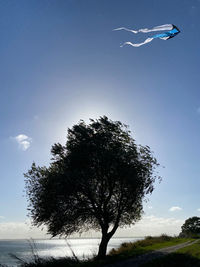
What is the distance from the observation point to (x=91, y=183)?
1044 inches

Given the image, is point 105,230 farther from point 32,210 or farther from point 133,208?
point 32,210

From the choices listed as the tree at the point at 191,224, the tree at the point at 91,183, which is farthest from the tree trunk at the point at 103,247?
the tree at the point at 191,224

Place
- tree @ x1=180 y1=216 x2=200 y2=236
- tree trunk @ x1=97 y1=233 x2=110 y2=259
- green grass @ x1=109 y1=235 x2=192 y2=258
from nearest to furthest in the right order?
tree trunk @ x1=97 y1=233 x2=110 y2=259
green grass @ x1=109 y1=235 x2=192 y2=258
tree @ x1=180 y1=216 x2=200 y2=236

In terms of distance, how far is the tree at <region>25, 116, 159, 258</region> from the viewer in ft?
82.9

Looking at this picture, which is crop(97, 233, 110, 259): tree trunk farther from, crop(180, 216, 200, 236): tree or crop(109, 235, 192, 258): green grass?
crop(180, 216, 200, 236): tree

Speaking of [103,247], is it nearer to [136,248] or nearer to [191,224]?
[136,248]

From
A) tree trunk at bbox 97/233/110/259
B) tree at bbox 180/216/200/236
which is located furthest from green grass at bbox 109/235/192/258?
tree at bbox 180/216/200/236

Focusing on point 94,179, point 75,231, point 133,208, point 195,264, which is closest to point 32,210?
point 75,231

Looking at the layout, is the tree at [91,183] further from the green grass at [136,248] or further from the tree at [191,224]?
the tree at [191,224]

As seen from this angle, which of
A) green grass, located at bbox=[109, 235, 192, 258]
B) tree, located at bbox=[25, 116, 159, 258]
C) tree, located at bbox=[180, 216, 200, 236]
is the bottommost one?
tree, located at bbox=[180, 216, 200, 236]

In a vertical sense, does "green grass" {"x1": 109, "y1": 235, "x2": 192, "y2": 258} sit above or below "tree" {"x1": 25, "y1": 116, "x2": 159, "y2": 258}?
below

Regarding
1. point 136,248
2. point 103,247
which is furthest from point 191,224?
point 103,247

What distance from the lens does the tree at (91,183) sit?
995 inches

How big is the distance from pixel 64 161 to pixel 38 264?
39.7 ft
